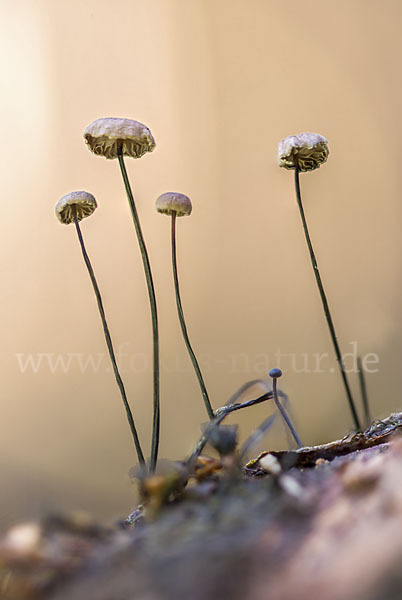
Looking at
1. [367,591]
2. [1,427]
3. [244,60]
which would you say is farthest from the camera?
[244,60]

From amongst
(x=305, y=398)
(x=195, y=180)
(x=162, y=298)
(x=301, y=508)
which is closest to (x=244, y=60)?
(x=195, y=180)

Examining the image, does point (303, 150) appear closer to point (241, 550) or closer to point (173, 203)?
point (173, 203)

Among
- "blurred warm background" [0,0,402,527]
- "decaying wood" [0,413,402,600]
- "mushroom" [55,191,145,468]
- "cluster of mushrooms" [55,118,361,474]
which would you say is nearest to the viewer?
"decaying wood" [0,413,402,600]

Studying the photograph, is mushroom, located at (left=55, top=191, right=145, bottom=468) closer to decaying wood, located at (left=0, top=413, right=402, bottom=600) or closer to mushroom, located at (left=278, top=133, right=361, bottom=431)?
mushroom, located at (left=278, top=133, right=361, bottom=431)

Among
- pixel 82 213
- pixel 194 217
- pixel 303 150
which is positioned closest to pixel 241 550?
pixel 303 150

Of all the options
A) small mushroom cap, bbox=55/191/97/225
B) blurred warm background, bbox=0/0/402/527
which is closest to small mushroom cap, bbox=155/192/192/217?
small mushroom cap, bbox=55/191/97/225

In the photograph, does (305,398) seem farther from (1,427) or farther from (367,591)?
(367,591)

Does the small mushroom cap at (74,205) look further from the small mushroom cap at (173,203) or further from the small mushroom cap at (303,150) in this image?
the small mushroom cap at (303,150)
